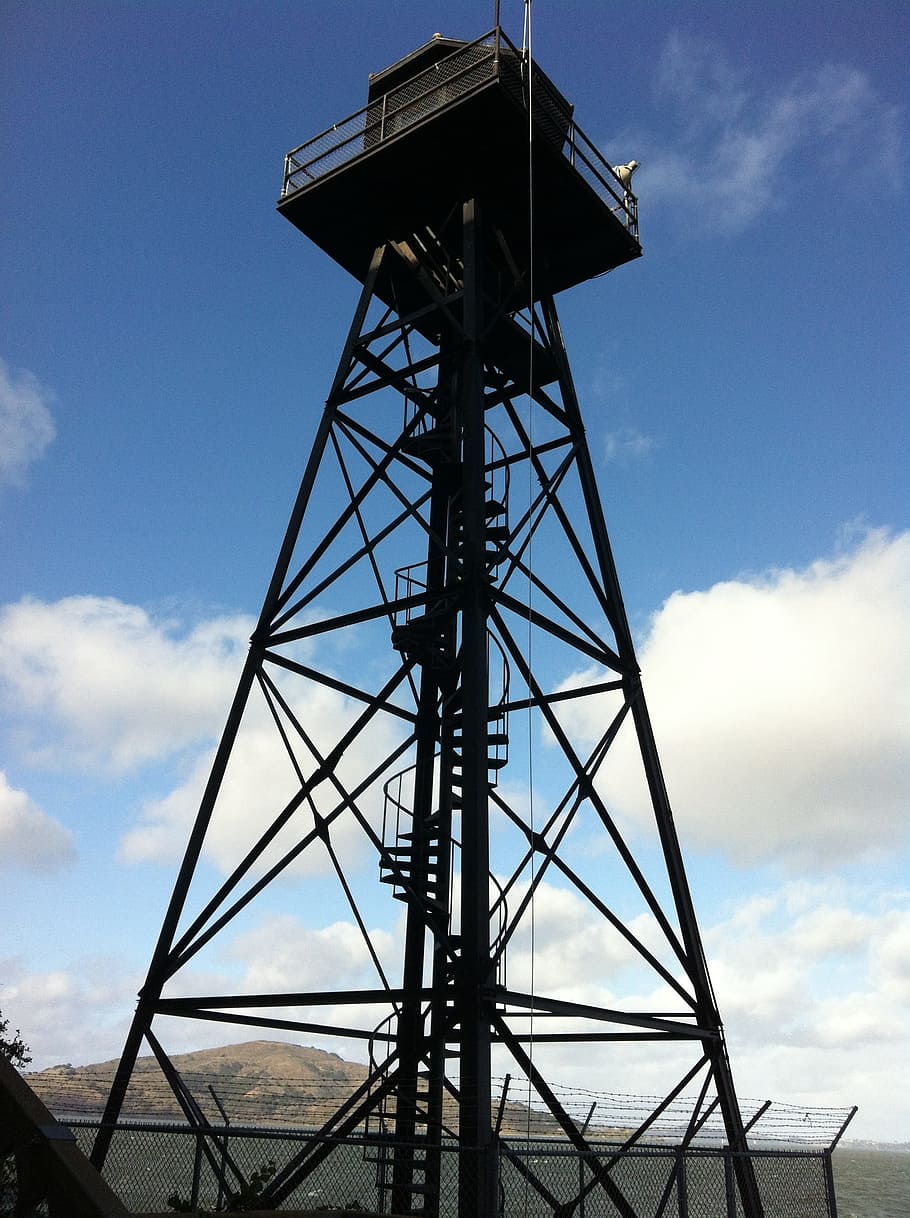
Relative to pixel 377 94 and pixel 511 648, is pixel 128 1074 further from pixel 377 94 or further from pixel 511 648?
pixel 377 94

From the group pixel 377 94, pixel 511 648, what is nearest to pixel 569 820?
pixel 511 648

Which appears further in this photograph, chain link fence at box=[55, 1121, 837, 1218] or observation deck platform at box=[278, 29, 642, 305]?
observation deck platform at box=[278, 29, 642, 305]

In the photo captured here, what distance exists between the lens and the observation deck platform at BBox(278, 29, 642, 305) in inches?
731

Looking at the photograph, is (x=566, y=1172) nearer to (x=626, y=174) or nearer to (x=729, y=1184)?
(x=729, y=1184)

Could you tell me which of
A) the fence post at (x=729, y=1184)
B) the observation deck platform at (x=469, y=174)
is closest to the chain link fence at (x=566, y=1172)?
the fence post at (x=729, y=1184)

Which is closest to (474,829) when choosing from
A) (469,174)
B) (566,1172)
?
(566,1172)

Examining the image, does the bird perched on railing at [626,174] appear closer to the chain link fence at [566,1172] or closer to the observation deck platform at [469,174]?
the observation deck platform at [469,174]

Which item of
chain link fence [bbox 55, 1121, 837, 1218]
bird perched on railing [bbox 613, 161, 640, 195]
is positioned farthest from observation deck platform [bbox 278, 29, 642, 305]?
chain link fence [bbox 55, 1121, 837, 1218]

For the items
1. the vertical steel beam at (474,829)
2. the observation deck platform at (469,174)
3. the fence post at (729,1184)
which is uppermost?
the observation deck platform at (469,174)

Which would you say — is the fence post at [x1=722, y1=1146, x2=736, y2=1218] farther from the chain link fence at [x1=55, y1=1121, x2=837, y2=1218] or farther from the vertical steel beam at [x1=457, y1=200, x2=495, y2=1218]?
the vertical steel beam at [x1=457, y1=200, x2=495, y2=1218]

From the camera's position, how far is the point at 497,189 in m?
19.7

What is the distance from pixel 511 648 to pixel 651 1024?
18.8 ft

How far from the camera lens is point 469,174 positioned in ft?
63.4

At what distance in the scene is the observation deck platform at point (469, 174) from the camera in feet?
60.9
